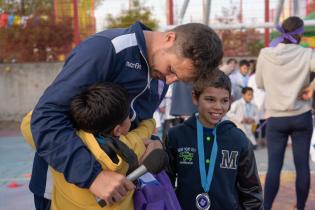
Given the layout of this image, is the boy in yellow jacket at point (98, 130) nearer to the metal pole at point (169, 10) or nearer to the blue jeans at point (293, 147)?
the blue jeans at point (293, 147)

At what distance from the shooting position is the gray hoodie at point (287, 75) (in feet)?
13.0

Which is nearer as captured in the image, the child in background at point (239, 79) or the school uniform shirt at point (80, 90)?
the school uniform shirt at point (80, 90)

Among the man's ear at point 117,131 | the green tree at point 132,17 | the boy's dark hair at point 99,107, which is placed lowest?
the man's ear at point 117,131

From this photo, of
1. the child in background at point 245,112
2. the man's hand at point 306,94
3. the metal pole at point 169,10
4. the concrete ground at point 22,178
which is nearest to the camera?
the man's hand at point 306,94

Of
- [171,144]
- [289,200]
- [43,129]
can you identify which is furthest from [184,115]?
[43,129]

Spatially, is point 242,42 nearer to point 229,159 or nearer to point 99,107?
point 229,159

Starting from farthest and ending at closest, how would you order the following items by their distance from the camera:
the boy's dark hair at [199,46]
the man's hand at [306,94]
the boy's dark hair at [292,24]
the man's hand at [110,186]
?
the man's hand at [306,94], the boy's dark hair at [292,24], the boy's dark hair at [199,46], the man's hand at [110,186]

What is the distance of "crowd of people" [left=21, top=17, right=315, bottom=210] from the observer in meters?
1.63

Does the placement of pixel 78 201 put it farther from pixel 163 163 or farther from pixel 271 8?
pixel 271 8

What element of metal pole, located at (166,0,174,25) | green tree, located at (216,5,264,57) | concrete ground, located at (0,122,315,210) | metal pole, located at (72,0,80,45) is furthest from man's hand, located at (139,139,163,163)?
metal pole, located at (72,0,80,45)

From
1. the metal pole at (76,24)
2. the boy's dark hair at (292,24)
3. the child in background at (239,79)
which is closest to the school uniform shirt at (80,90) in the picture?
the boy's dark hair at (292,24)

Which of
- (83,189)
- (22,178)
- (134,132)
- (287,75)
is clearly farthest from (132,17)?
(83,189)

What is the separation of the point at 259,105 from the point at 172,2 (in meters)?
3.97

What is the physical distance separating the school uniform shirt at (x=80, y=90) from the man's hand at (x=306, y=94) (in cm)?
246
